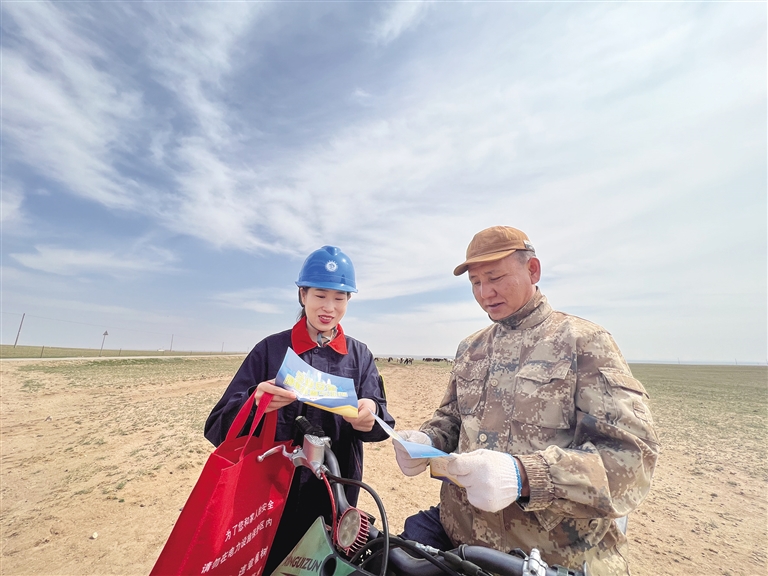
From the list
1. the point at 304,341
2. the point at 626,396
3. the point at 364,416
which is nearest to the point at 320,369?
the point at 304,341

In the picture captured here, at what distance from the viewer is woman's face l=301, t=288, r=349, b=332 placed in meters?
2.28

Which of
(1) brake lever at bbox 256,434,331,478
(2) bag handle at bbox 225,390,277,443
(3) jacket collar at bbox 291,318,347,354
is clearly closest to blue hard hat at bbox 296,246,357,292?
(3) jacket collar at bbox 291,318,347,354

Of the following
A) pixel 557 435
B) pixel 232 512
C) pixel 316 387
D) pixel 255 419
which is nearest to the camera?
pixel 232 512

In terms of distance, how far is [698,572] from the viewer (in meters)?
3.95

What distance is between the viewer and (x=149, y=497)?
5.45 metres

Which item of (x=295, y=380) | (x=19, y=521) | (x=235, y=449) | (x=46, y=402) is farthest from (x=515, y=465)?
(x=46, y=402)

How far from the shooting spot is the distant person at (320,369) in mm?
2055

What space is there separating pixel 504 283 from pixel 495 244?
9.7 inches

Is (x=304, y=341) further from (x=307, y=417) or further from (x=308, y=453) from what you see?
(x=308, y=453)

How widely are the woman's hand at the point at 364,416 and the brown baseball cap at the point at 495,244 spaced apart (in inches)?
41.1

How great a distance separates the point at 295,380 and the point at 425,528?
1281mm

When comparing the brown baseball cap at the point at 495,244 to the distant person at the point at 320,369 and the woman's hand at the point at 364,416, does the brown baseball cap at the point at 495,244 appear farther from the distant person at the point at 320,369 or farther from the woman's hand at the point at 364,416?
the woman's hand at the point at 364,416

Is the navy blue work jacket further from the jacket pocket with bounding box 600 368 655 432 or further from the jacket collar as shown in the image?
the jacket pocket with bounding box 600 368 655 432

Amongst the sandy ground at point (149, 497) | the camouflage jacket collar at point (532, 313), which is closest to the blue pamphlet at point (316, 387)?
the camouflage jacket collar at point (532, 313)
